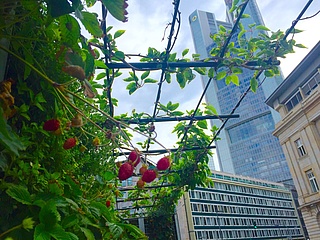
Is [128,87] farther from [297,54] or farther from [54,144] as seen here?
[54,144]

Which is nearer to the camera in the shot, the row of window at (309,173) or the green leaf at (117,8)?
the green leaf at (117,8)

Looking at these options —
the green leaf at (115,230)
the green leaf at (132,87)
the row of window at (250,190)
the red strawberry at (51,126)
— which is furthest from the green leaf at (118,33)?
the row of window at (250,190)

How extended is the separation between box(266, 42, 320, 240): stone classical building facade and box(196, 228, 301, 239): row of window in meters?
18.6

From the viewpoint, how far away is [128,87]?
2352 mm

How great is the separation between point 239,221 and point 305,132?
1097 inches

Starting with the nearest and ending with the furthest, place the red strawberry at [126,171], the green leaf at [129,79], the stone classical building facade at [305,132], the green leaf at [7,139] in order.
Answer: the green leaf at [7,139] < the red strawberry at [126,171] < the green leaf at [129,79] < the stone classical building facade at [305,132]

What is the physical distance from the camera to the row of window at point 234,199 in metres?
34.2

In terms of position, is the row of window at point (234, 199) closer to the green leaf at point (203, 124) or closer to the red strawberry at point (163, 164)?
the green leaf at point (203, 124)

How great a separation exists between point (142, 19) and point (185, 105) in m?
1.79

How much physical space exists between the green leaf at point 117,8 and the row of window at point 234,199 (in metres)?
30.5

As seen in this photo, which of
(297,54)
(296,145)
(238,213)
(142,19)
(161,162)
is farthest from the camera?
(238,213)

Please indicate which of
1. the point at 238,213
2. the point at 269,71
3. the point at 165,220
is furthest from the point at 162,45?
the point at 238,213

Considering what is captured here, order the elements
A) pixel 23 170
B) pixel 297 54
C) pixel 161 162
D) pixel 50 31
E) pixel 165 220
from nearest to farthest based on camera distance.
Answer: pixel 23 170 < pixel 50 31 < pixel 161 162 < pixel 297 54 < pixel 165 220

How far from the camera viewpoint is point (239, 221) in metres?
38.8
